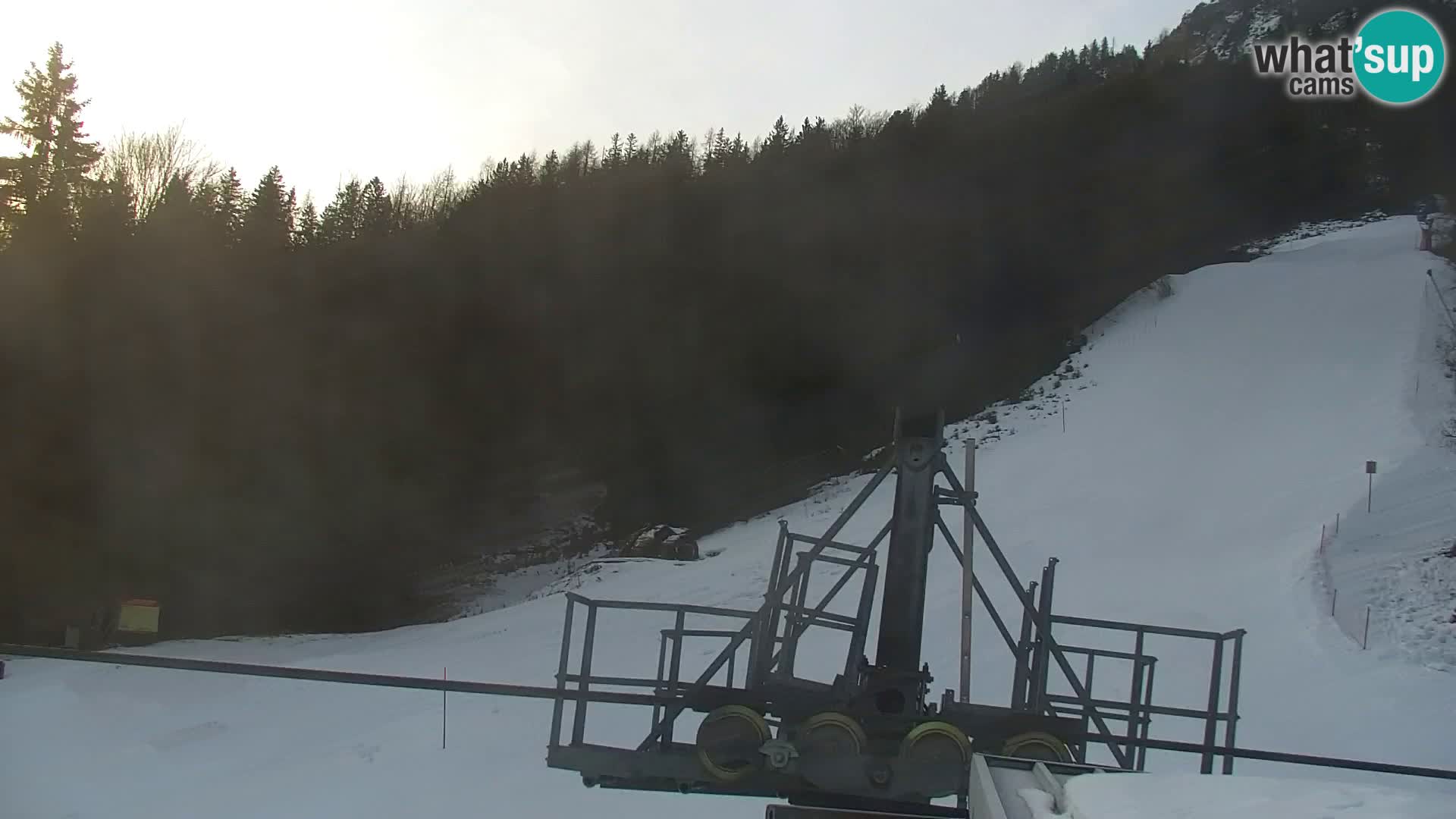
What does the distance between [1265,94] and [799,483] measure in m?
28.6

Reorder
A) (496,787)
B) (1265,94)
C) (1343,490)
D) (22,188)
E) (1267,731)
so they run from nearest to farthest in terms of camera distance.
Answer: (496,787), (1267,731), (1343,490), (22,188), (1265,94)

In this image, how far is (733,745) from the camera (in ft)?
21.3

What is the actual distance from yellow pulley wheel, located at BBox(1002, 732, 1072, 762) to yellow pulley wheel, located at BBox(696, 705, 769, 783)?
1.65 meters

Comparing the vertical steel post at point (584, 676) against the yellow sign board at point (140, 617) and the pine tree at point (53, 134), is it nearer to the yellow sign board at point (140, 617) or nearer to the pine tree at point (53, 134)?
the yellow sign board at point (140, 617)

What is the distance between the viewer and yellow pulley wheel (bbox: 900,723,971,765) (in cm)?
616

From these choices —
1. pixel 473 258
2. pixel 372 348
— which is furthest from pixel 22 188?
pixel 473 258

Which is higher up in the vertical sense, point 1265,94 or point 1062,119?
point 1265,94

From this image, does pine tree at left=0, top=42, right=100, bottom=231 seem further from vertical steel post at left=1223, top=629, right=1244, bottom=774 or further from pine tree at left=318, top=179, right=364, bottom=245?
vertical steel post at left=1223, top=629, right=1244, bottom=774

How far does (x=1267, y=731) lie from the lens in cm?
1177

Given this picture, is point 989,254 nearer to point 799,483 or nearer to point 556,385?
point 799,483

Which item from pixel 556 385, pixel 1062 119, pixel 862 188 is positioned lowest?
pixel 556 385


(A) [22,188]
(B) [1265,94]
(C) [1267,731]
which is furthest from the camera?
(B) [1265,94]

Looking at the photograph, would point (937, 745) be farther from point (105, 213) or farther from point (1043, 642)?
point (105, 213)

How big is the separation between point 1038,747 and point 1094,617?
983cm
